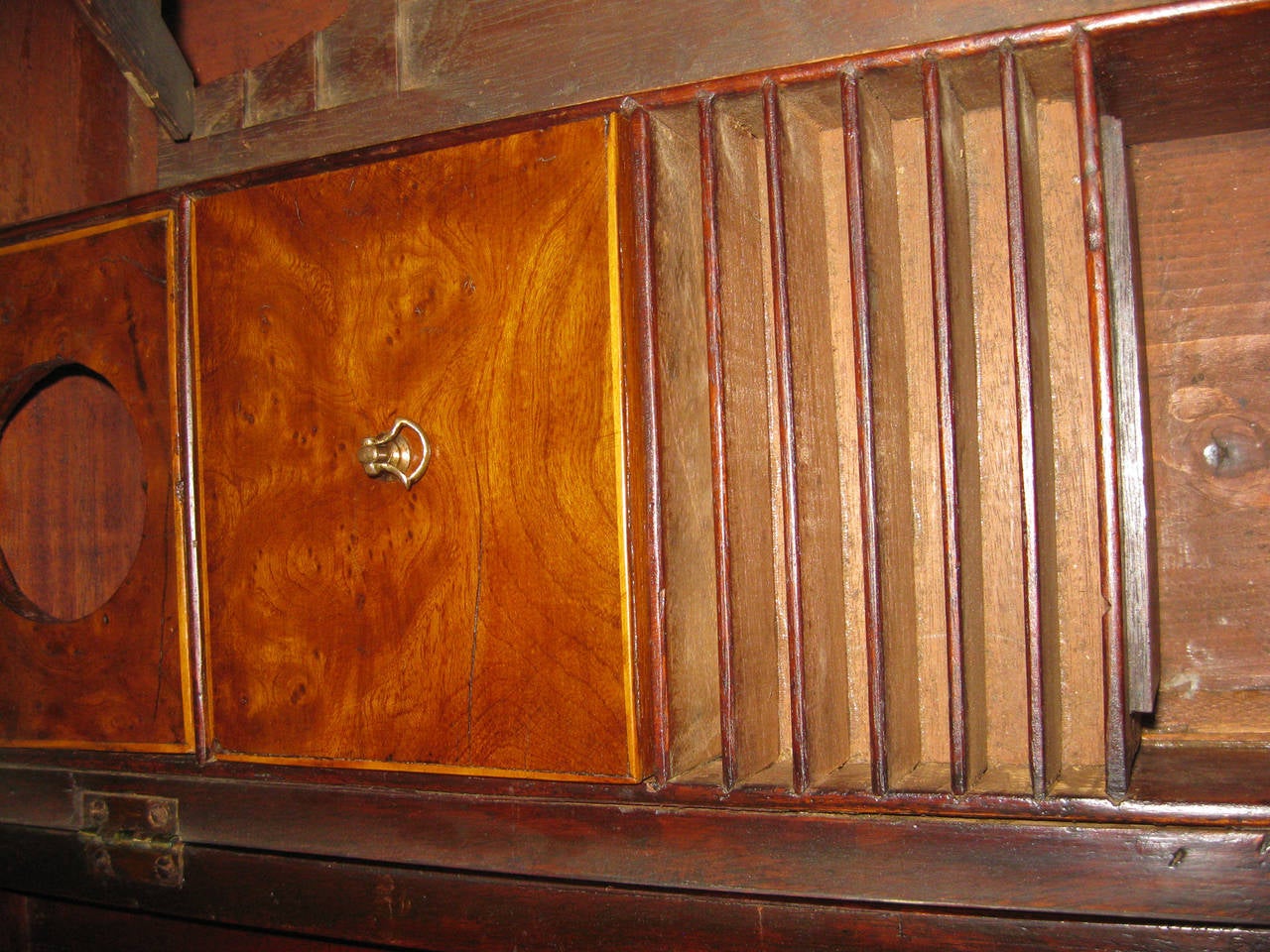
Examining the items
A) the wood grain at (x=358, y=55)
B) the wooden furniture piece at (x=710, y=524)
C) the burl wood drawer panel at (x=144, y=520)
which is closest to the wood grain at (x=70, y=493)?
the burl wood drawer panel at (x=144, y=520)

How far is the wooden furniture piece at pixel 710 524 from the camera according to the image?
1.19 metres

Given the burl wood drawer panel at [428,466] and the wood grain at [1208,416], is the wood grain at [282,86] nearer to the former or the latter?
the burl wood drawer panel at [428,466]

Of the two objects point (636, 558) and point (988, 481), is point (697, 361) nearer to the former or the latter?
point (636, 558)

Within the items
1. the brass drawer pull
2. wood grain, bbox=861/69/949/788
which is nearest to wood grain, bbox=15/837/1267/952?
wood grain, bbox=861/69/949/788

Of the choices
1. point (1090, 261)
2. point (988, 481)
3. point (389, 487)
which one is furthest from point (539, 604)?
point (1090, 261)

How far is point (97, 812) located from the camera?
5.28 feet

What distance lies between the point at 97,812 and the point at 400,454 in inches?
30.0

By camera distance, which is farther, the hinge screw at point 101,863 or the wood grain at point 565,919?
the hinge screw at point 101,863

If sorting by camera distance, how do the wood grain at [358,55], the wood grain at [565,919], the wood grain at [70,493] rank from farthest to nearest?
1. the wood grain at [70,493]
2. the wood grain at [358,55]
3. the wood grain at [565,919]

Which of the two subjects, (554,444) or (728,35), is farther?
(728,35)

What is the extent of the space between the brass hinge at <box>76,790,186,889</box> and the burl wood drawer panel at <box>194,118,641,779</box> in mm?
176

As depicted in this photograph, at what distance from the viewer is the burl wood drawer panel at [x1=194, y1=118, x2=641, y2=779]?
1.28 meters

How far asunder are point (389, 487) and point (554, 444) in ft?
0.81

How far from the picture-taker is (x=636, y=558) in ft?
4.13
